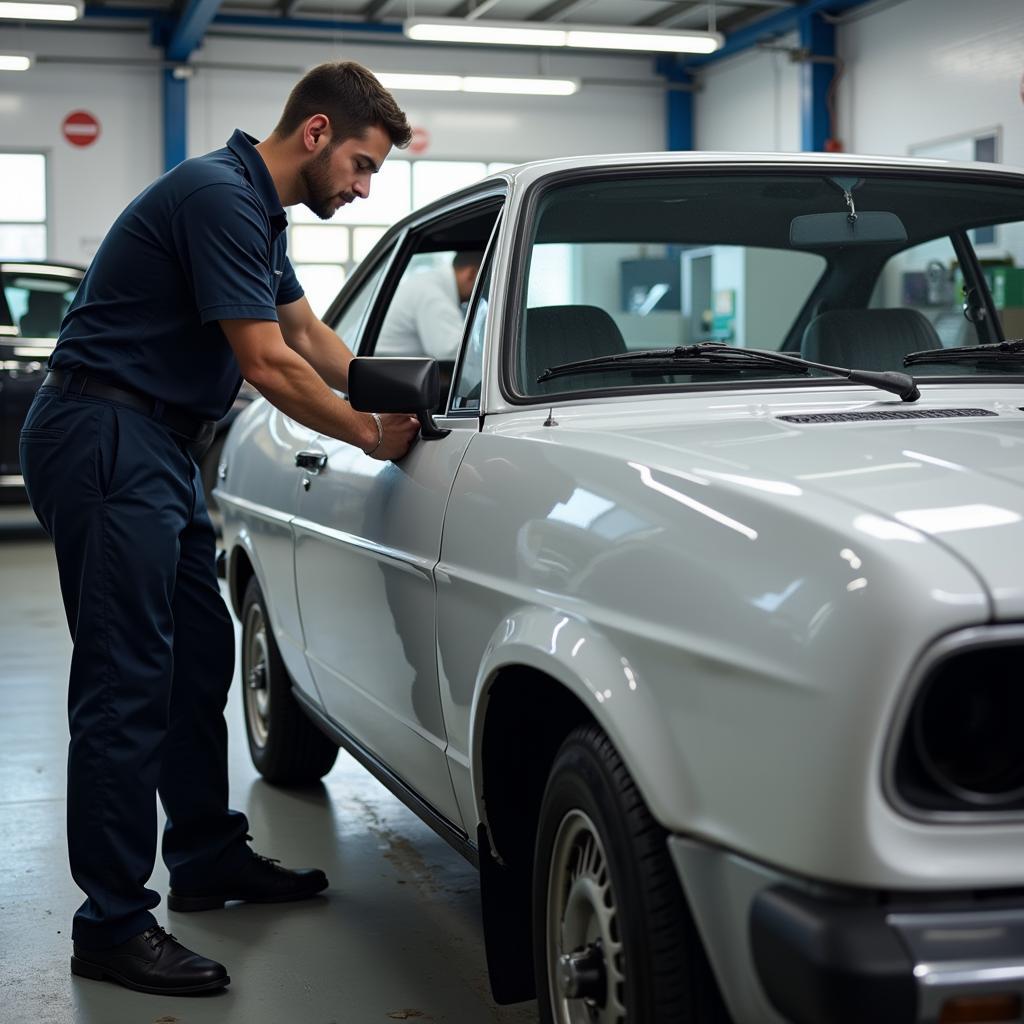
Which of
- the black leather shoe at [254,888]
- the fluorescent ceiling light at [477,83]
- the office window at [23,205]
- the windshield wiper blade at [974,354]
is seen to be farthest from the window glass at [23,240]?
the windshield wiper blade at [974,354]

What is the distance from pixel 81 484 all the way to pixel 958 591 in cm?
188

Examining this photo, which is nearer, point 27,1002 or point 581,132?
point 27,1002

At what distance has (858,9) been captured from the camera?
16.3m

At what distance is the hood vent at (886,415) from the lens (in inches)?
90.0

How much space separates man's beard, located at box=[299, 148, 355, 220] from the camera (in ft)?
9.77

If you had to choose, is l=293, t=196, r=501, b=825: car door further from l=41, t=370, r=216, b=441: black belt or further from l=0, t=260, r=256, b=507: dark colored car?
l=0, t=260, r=256, b=507: dark colored car

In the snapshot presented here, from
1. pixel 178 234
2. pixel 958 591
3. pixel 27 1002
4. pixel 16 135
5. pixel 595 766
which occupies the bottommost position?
pixel 27 1002

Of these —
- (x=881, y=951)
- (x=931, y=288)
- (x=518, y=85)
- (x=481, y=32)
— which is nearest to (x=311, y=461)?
(x=931, y=288)

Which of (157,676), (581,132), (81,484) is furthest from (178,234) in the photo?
(581,132)

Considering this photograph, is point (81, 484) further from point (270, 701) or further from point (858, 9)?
point (858, 9)

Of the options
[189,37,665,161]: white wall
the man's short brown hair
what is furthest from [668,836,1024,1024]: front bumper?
[189,37,665,161]: white wall

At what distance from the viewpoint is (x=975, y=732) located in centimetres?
159

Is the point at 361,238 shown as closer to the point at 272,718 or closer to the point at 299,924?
the point at 272,718

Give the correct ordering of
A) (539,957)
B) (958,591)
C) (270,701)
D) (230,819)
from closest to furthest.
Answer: (958,591) < (539,957) < (230,819) < (270,701)
